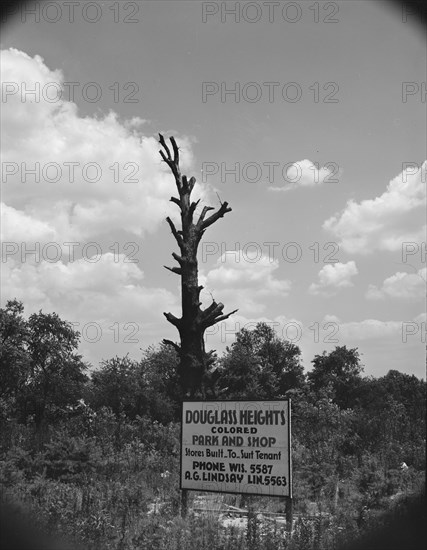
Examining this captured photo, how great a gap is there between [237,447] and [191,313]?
233 inches

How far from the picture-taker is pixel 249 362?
6912 centimetres

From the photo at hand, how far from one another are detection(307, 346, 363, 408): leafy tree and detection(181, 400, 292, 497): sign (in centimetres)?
7957

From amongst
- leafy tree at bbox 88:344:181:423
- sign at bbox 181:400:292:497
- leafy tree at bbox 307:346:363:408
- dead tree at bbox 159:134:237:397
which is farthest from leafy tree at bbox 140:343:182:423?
leafy tree at bbox 307:346:363:408

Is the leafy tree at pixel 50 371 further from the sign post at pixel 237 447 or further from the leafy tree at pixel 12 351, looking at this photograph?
the sign post at pixel 237 447

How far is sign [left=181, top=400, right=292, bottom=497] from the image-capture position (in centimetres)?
941

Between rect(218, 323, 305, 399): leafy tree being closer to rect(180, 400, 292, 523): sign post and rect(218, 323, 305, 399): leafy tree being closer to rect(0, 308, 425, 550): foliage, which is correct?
rect(0, 308, 425, 550): foliage

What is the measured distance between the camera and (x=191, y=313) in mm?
15234

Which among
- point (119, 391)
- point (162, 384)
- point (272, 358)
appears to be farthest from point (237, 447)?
point (272, 358)

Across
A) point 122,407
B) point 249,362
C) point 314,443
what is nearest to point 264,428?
point 314,443

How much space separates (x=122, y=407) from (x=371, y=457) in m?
26.4

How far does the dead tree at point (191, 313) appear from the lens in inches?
591

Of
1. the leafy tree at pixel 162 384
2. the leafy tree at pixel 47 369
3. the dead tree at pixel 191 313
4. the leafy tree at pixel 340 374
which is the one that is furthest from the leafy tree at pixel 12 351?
the leafy tree at pixel 340 374

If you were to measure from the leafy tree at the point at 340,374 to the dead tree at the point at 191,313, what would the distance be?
74.9 m

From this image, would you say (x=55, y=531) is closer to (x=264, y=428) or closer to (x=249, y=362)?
(x=264, y=428)
